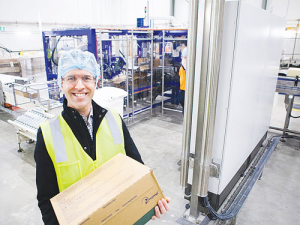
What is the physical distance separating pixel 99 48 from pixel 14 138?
2654 mm

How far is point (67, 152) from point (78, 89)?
0.37 m

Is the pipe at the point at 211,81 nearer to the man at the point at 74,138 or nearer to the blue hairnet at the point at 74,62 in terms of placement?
the man at the point at 74,138

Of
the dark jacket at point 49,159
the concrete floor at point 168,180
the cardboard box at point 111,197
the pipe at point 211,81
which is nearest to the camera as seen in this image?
the cardboard box at point 111,197

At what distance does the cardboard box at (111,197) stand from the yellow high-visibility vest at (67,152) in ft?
0.23

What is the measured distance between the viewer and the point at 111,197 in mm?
1158

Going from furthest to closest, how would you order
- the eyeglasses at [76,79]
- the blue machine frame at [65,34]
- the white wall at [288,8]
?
the white wall at [288,8] → the blue machine frame at [65,34] → the eyeglasses at [76,79]

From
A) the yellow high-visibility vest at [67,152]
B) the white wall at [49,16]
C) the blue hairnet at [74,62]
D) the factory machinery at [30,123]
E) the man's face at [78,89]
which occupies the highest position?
the white wall at [49,16]

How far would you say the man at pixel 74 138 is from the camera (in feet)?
4.21

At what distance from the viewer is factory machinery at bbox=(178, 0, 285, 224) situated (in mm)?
1889

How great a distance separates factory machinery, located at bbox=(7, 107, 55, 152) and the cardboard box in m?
2.94

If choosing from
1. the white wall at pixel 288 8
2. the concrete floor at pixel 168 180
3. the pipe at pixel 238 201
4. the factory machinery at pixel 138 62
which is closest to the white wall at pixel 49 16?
the factory machinery at pixel 138 62

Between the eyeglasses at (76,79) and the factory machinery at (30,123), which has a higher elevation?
the eyeglasses at (76,79)

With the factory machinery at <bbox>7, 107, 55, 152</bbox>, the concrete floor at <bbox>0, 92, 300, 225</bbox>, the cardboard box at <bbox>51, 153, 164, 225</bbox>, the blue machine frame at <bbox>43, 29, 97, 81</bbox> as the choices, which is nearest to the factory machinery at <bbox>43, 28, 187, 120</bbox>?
the blue machine frame at <bbox>43, 29, 97, 81</bbox>

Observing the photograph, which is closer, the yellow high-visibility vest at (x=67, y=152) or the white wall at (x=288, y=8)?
the yellow high-visibility vest at (x=67, y=152)
